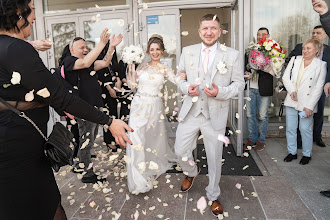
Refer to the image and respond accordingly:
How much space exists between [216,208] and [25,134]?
2164mm

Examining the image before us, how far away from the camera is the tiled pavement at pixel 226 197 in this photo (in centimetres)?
291

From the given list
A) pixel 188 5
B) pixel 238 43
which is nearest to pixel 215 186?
pixel 238 43

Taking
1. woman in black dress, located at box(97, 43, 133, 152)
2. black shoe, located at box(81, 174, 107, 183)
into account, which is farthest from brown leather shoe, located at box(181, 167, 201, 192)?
woman in black dress, located at box(97, 43, 133, 152)

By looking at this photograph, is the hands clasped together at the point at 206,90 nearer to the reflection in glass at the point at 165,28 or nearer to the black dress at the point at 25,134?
the black dress at the point at 25,134

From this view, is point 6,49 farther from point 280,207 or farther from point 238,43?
point 238,43

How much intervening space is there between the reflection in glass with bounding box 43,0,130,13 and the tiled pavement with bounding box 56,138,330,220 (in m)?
4.07

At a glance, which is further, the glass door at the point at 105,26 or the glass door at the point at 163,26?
the glass door at the point at 105,26

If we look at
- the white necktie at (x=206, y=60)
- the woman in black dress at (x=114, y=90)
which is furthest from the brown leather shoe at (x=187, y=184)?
the woman in black dress at (x=114, y=90)


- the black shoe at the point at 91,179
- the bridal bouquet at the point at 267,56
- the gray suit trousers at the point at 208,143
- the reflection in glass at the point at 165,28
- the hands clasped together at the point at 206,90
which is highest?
the reflection in glass at the point at 165,28

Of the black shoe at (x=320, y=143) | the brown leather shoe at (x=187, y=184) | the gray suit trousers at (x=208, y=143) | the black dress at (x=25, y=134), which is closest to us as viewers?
the black dress at (x=25, y=134)

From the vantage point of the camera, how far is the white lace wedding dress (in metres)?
3.59

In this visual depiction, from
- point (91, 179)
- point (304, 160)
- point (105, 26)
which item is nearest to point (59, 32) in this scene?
point (105, 26)

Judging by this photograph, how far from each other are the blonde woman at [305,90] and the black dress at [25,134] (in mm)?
3687

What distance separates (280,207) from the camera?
2.99m
